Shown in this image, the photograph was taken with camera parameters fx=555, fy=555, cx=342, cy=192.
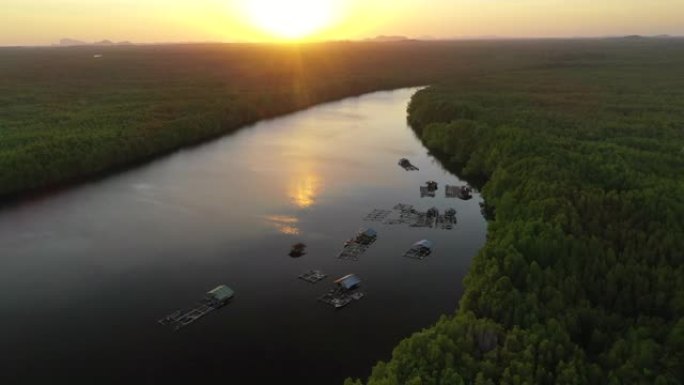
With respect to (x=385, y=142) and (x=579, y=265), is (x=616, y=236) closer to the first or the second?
(x=579, y=265)

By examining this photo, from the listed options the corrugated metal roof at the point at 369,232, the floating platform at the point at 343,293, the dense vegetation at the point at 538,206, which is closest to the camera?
the dense vegetation at the point at 538,206

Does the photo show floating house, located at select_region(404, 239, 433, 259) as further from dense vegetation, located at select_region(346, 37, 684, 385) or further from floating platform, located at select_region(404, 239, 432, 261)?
dense vegetation, located at select_region(346, 37, 684, 385)

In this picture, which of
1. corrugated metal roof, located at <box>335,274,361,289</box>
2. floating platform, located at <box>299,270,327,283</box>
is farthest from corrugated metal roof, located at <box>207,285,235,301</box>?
corrugated metal roof, located at <box>335,274,361,289</box>

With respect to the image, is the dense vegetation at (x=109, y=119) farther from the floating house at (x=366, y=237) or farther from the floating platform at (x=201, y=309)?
the floating house at (x=366, y=237)

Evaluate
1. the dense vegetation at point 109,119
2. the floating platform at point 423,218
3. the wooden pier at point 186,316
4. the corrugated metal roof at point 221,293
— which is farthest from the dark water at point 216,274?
the dense vegetation at point 109,119

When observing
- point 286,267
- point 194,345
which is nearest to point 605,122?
point 286,267

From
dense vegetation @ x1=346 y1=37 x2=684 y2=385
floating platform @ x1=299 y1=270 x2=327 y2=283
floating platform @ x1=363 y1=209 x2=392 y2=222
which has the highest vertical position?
dense vegetation @ x1=346 y1=37 x2=684 y2=385
